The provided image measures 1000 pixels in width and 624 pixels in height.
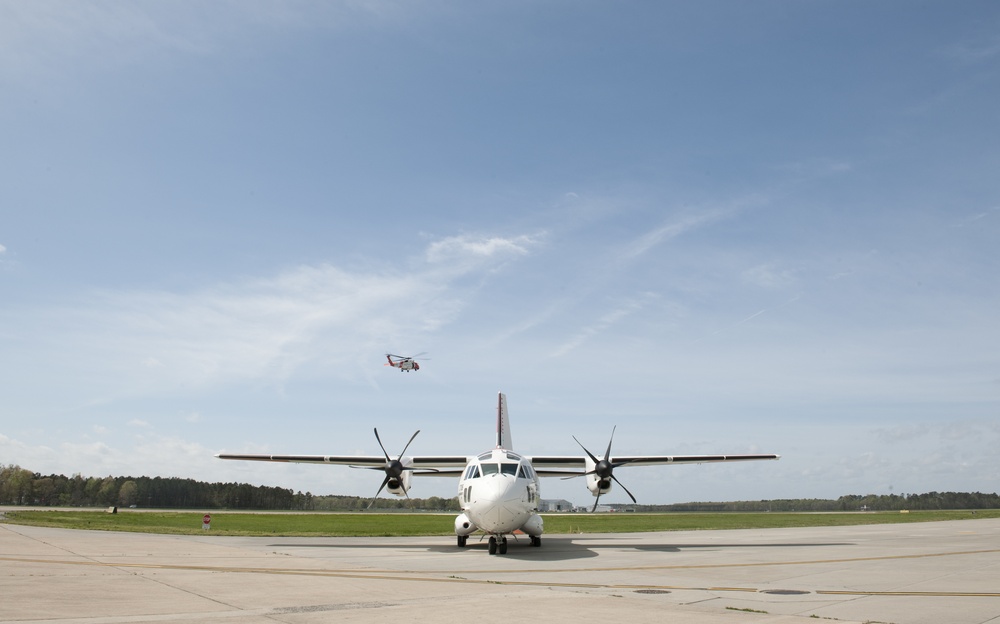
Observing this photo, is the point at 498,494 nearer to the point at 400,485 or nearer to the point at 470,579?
the point at 470,579

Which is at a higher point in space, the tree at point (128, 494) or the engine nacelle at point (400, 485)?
the engine nacelle at point (400, 485)

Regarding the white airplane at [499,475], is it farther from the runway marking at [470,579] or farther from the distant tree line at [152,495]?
the distant tree line at [152,495]

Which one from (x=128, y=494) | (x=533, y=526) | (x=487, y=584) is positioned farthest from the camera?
(x=128, y=494)

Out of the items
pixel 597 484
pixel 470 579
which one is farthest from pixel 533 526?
pixel 470 579

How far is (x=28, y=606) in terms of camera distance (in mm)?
9836

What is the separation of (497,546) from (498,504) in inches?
87.3

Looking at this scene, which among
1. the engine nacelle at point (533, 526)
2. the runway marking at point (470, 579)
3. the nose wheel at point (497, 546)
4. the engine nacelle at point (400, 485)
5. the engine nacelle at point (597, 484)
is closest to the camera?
the runway marking at point (470, 579)

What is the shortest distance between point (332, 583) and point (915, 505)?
566 feet

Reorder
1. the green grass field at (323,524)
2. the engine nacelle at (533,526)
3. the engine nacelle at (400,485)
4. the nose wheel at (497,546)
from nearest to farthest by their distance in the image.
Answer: the nose wheel at (497,546)
the engine nacelle at (533,526)
the engine nacelle at (400,485)
the green grass field at (323,524)

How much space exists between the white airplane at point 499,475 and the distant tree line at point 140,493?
105 m

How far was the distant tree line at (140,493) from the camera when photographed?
130m

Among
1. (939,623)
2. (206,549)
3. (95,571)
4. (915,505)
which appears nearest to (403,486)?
(206,549)

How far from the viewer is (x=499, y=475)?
22.5m

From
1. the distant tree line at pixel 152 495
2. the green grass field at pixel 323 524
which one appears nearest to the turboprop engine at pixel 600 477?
the green grass field at pixel 323 524
